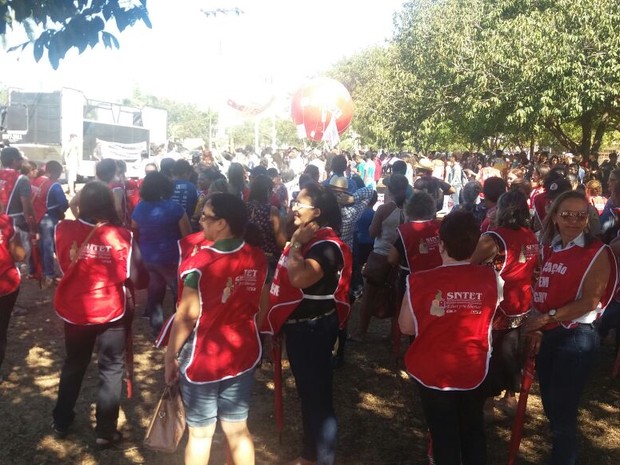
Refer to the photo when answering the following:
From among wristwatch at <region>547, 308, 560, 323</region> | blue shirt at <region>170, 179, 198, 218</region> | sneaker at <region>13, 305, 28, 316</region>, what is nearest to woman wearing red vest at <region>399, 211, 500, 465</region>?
wristwatch at <region>547, 308, 560, 323</region>

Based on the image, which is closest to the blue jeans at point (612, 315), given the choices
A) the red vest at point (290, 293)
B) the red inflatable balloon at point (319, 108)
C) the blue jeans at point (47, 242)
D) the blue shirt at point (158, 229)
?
the red vest at point (290, 293)

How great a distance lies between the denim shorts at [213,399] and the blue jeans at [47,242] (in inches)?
222

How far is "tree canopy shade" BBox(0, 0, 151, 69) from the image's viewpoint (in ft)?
11.6

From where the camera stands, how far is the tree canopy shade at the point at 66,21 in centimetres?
353

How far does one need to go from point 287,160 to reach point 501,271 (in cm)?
1727

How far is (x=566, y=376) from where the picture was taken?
3.25m

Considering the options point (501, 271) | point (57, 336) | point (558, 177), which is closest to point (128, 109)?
point (57, 336)

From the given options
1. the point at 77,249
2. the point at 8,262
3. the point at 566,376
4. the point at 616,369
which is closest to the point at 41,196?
the point at 8,262

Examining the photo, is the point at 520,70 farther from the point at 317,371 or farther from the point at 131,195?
the point at 317,371

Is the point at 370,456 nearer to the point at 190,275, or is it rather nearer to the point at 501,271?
the point at 501,271

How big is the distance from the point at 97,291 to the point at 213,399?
1291mm

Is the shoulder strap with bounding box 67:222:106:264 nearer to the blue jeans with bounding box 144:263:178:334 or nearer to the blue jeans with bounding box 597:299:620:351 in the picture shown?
the blue jeans with bounding box 144:263:178:334

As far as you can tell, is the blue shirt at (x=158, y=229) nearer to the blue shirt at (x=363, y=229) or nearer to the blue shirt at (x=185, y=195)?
the blue shirt at (x=185, y=195)

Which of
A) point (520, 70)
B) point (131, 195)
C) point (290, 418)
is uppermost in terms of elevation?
point (520, 70)
